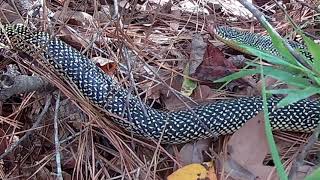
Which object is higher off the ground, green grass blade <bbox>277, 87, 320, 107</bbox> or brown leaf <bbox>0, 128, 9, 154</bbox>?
green grass blade <bbox>277, 87, 320, 107</bbox>

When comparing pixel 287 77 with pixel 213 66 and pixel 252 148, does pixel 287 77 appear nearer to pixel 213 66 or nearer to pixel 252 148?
pixel 252 148

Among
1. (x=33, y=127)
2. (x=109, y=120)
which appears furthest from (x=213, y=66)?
(x=33, y=127)

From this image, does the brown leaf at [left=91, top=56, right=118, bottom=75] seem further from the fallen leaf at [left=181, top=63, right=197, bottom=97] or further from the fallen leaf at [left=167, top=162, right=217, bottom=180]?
the fallen leaf at [left=167, top=162, right=217, bottom=180]

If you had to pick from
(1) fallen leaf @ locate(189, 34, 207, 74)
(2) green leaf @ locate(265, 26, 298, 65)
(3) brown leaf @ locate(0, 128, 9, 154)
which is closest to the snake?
(1) fallen leaf @ locate(189, 34, 207, 74)

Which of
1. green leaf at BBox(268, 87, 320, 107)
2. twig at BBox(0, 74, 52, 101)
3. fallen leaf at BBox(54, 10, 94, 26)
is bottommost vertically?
twig at BBox(0, 74, 52, 101)

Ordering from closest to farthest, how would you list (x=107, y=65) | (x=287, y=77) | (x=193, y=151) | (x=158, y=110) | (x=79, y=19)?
(x=287, y=77) < (x=193, y=151) < (x=158, y=110) < (x=107, y=65) < (x=79, y=19)
